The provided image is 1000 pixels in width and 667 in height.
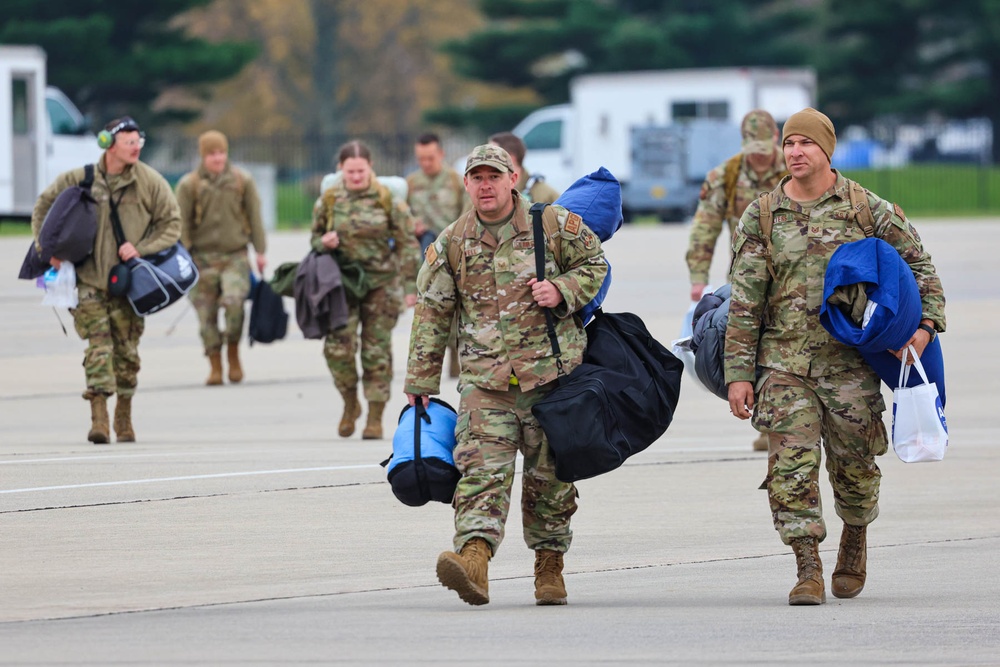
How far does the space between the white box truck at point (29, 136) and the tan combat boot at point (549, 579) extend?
78.4ft

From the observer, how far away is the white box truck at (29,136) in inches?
1187

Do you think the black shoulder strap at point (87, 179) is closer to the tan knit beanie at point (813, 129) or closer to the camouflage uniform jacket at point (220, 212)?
the camouflage uniform jacket at point (220, 212)

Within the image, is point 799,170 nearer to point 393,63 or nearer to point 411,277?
point 411,277

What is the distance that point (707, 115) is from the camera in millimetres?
39344

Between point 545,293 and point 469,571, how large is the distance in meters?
1.04

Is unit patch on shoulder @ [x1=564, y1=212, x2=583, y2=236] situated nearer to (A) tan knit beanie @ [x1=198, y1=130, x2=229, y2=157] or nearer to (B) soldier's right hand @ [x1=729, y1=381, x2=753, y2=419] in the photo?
(B) soldier's right hand @ [x1=729, y1=381, x2=753, y2=419]

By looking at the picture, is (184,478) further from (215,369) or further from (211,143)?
(211,143)

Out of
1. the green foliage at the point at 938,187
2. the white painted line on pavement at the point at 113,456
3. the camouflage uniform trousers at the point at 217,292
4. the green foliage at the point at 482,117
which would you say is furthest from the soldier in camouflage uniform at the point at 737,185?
the green foliage at the point at 482,117

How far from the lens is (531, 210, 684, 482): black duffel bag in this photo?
689cm

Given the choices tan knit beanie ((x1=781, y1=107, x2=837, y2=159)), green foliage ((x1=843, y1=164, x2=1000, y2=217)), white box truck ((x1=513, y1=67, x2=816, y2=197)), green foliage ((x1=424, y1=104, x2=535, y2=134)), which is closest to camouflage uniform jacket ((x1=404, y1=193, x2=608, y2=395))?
tan knit beanie ((x1=781, y1=107, x2=837, y2=159))

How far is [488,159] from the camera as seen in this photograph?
23.0 ft

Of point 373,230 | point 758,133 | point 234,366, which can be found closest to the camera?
point 758,133

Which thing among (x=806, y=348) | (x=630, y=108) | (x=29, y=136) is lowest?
(x=630, y=108)

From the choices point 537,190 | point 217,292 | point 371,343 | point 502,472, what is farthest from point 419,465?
point 217,292
